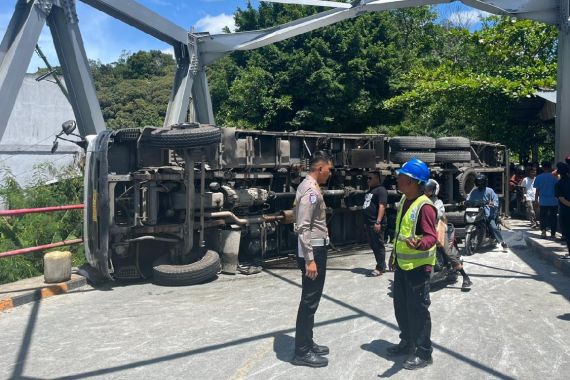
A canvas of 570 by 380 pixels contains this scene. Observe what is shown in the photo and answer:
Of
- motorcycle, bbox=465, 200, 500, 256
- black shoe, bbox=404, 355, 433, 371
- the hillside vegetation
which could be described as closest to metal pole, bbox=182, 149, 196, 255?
black shoe, bbox=404, 355, 433, 371

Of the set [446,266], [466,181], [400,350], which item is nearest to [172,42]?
[466,181]

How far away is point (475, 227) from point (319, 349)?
22.2ft

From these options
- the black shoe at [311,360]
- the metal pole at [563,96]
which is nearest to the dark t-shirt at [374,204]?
the black shoe at [311,360]

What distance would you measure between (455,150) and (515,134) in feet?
34.4

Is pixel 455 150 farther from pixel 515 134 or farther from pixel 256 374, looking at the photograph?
pixel 515 134

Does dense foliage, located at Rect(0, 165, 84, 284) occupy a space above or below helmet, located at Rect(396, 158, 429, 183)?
below

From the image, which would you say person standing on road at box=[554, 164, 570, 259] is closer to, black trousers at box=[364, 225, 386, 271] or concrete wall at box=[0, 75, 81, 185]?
black trousers at box=[364, 225, 386, 271]

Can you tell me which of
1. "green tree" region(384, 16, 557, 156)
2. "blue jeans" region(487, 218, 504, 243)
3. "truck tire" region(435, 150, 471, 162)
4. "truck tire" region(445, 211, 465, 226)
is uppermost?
"green tree" region(384, 16, 557, 156)

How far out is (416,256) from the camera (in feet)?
15.5

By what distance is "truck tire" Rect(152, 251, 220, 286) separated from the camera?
8312 mm

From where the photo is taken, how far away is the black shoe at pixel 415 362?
4719 millimetres

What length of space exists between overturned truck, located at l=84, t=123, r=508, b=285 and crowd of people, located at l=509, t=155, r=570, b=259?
199cm

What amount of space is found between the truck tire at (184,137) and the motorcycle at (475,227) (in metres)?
5.37

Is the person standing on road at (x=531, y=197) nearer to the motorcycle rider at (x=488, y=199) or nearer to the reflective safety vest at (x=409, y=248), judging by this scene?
the motorcycle rider at (x=488, y=199)
